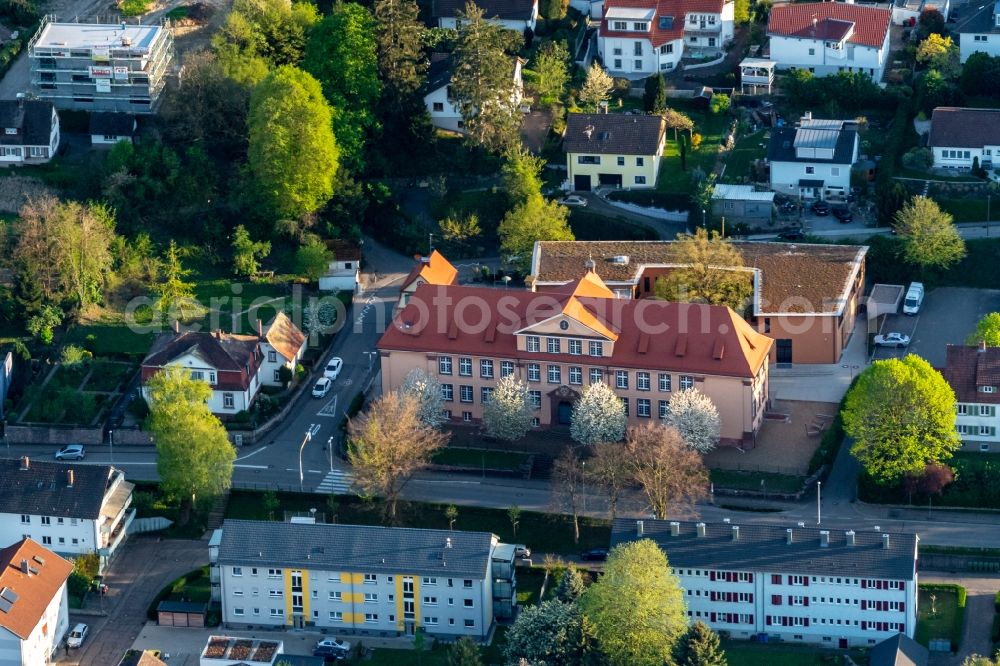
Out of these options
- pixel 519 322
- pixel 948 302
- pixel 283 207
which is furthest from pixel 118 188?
pixel 948 302

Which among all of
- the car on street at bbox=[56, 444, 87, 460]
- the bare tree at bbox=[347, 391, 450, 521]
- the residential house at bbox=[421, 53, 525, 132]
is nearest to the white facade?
the car on street at bbox=[56, 444, 87, 460]

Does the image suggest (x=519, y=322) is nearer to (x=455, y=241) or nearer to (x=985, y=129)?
(x=455, y=241)

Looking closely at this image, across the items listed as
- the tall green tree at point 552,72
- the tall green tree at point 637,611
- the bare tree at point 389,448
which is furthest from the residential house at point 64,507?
the tall green tree at point 552,72

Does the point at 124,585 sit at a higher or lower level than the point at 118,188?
lower

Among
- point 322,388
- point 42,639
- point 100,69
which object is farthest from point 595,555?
point 100,69

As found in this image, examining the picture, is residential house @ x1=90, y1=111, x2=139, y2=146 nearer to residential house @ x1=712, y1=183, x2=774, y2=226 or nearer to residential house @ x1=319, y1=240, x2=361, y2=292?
residential house @ x1=319, y1=240, x2=361, y2=292

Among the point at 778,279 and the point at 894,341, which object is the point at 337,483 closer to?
the point at 778,279

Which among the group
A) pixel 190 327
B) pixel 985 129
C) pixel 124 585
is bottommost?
pixel 124 585
